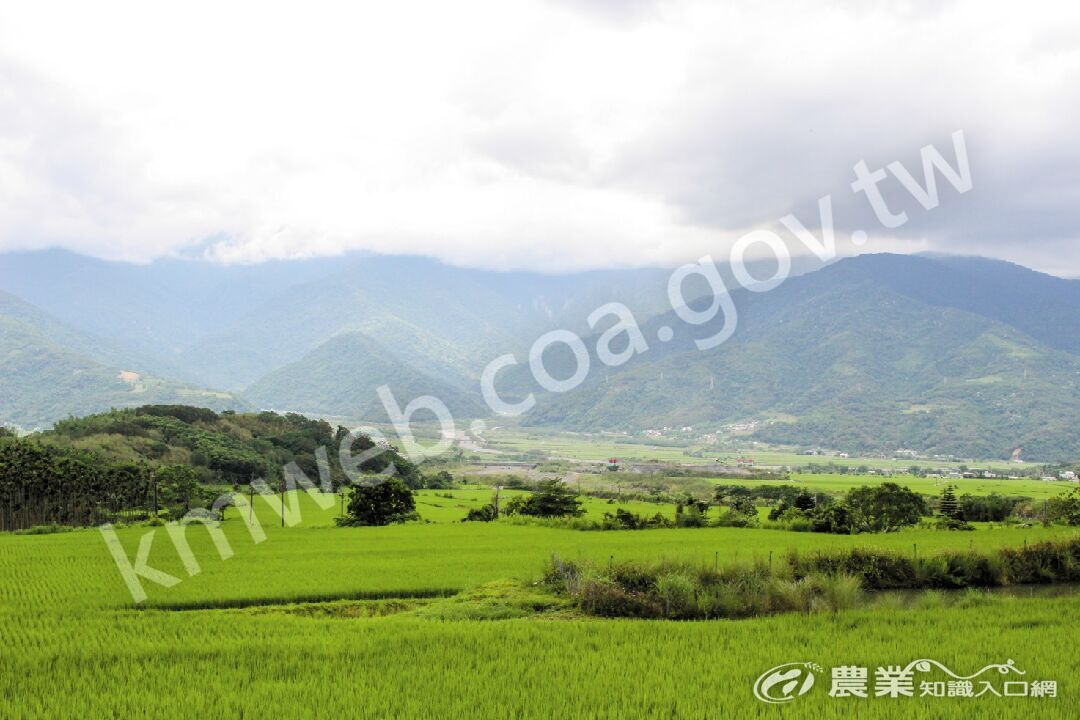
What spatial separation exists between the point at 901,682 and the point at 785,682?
137cm

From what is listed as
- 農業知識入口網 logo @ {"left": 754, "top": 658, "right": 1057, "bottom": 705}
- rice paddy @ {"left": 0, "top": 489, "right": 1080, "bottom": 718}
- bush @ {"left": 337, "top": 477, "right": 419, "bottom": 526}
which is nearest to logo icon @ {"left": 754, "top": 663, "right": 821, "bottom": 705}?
農業知識入口網 logo @ {"left": 754, "top": 658, "right": 1057, "bottom": 705}

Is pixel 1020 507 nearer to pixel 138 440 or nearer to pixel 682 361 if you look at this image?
pixel 138 440

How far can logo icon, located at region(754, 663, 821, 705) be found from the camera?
311 inches

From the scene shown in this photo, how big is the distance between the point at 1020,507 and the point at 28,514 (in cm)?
6308

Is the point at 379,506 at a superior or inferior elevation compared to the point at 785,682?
inferior

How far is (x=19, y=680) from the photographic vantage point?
29.0 feet

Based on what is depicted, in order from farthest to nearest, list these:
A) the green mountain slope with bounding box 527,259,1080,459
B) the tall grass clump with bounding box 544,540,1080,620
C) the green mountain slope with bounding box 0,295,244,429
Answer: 1. the green mountain slope with bounding box 0,295,244,429
2. the green mountain slope with bounding box 527,259,1080,459
3. the tall grass clump with bounding box 544,540,1080,620

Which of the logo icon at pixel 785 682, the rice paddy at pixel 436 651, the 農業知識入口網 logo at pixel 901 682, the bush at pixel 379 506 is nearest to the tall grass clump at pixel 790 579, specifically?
the rice paddy at pixel 436 651

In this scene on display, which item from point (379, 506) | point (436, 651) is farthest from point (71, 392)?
point (436, 651)

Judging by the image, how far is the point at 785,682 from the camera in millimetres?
8297

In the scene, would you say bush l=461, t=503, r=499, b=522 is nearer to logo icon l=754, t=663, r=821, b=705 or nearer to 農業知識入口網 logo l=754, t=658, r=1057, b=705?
logo icon l=754, t=663, r=821, b=705

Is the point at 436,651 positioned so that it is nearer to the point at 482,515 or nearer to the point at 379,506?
the point at 379,506

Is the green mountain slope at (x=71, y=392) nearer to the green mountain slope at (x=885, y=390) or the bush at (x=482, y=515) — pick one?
the green mountain slope at (x=885, y=390)

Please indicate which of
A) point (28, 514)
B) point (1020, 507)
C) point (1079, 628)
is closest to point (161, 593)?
point (1079, 628)
